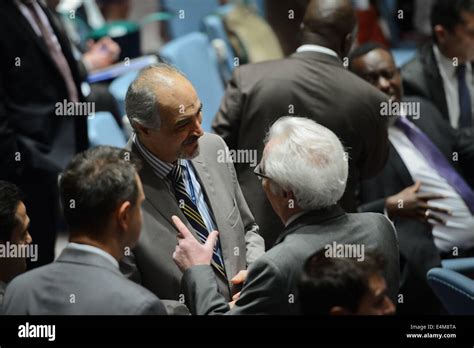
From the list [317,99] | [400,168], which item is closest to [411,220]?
[400,168]

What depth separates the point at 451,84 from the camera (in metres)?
4.17

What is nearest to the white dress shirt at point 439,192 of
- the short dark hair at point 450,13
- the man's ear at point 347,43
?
Result: the man's ear at point 347,43

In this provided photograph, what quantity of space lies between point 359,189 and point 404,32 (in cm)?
360

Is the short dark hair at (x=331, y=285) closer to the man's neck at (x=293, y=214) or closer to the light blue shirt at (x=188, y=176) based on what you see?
the man's neck at (x=293, y=214)

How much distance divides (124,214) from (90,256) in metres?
0.12

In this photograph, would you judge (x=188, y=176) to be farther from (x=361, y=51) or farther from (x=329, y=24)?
(x=361, y=51)

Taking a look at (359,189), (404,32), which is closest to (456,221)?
(359,189)

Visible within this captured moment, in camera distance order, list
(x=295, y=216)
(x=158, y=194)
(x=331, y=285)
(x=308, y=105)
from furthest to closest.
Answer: (x=308, y=105), (x=158, y=194), (x=295, y=216), (x=331, y=285)

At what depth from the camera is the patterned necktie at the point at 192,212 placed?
277 centimetres

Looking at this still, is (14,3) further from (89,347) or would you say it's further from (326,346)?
(326,346)

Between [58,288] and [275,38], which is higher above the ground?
[275,38]

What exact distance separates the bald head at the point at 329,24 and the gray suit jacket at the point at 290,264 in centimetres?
92

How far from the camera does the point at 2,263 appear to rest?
8.71 feet

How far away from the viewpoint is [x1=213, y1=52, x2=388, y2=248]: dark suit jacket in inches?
131
